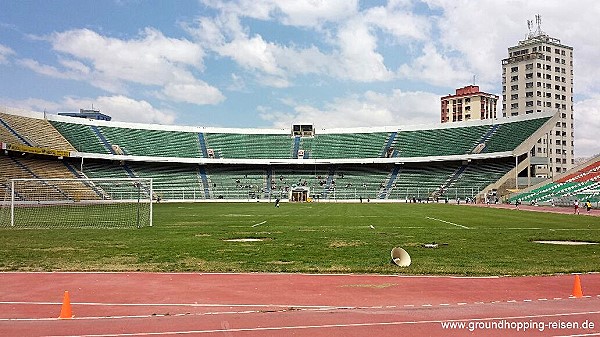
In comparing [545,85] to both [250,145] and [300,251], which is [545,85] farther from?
[300,251]

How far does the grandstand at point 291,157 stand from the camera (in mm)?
75875

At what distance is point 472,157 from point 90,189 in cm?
5192

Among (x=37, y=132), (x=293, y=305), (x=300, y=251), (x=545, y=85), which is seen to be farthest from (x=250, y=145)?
(x=293, y=305)

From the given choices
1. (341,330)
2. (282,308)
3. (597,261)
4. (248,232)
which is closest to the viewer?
(341,330)

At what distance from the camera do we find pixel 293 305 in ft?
31.8

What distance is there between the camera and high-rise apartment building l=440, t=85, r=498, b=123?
148 m

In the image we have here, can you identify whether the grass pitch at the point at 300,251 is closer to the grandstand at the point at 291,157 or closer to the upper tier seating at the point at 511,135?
the grandstand at the point at 291,157

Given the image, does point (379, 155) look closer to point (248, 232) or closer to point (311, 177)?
point (311, 177)

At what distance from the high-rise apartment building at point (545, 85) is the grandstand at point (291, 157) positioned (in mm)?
35948

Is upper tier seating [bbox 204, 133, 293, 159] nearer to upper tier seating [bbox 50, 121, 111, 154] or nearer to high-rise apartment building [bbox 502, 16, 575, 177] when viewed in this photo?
upper tier seating [bbox 50, 121, 111, 154]

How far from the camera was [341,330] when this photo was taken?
7.86 metres

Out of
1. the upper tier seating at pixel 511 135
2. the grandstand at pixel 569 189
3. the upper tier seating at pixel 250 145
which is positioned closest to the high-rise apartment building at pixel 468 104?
the upper tier seating at pixel 511 135

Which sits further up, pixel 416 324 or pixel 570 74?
pixel 570 74

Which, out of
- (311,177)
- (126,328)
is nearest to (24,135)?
(311,177)
